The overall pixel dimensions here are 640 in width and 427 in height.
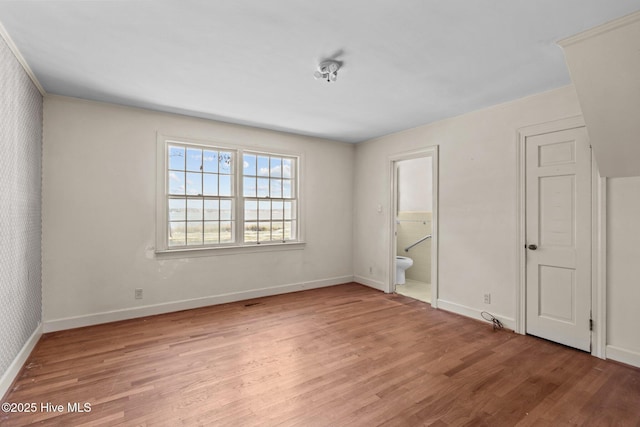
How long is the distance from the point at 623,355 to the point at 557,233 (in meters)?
1.15

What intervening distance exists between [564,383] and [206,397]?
2718 millimetres

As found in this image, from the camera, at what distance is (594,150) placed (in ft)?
8.70

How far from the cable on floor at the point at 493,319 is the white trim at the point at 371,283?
1.59 m

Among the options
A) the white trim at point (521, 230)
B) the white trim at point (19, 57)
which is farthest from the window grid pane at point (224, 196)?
the white trim at point (521, 230)

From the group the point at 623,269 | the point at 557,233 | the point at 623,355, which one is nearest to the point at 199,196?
the point at 557,233

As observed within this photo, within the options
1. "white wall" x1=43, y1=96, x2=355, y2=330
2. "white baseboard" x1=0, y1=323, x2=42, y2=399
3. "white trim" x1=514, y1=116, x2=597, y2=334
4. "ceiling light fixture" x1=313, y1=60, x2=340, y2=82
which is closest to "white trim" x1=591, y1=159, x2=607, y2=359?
"white trim" x1=514, y1=116, x2=597, y2=334

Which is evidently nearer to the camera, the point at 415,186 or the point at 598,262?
the point at 598,262

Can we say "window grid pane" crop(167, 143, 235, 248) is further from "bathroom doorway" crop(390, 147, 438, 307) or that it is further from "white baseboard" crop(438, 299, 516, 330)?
"white baseboard" crop(438, 299, 516, 330)

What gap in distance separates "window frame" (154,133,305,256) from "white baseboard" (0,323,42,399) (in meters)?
1.34

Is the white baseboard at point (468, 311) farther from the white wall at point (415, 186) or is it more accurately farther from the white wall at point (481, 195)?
the white wall at point (415, 186)

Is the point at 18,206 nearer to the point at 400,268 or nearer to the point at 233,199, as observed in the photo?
the point at 233,199

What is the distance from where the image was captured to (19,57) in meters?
2.44

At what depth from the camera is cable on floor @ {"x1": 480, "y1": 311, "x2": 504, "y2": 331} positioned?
3.46 meters

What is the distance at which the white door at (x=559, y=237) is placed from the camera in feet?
9.53
